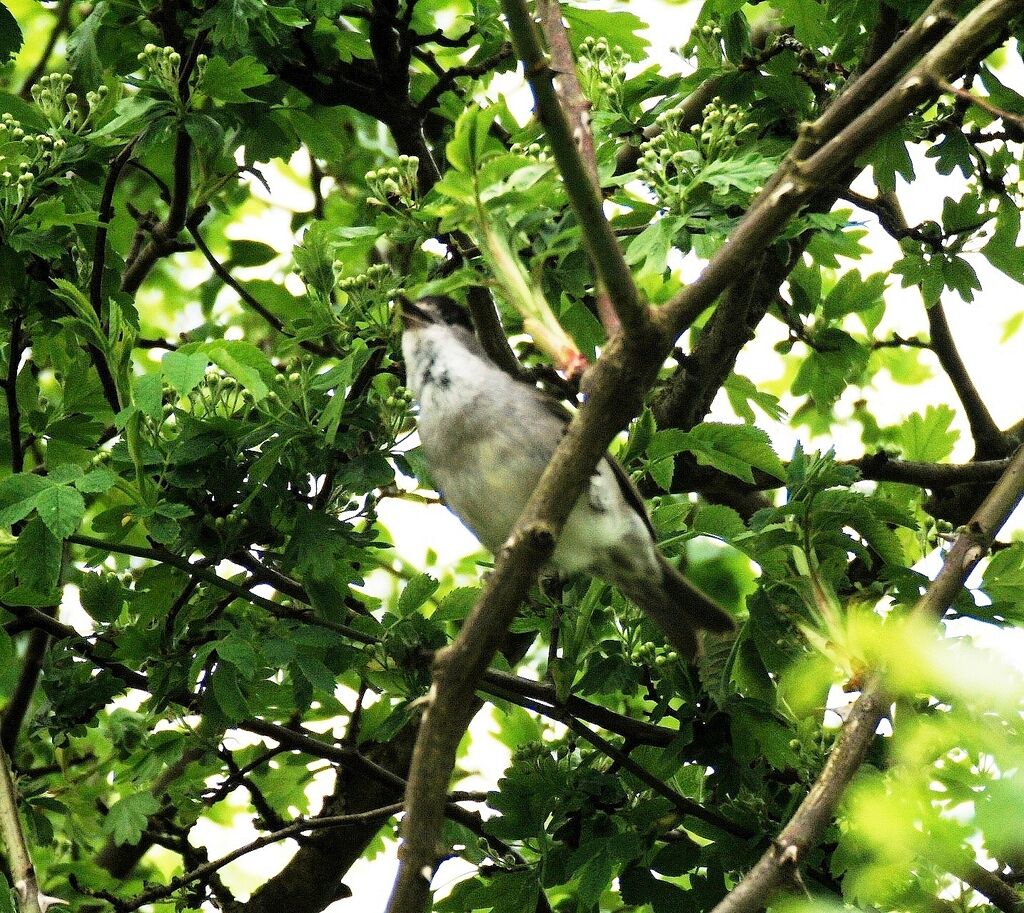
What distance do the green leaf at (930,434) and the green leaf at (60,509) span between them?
10.3ft

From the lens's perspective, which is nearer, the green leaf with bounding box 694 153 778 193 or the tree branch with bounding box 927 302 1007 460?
the green leaf with bounding box 694 153 778 193

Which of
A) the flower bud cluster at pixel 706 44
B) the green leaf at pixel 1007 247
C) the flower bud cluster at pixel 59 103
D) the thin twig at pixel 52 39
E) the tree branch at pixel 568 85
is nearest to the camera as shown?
the tree branch at pixel 568 85

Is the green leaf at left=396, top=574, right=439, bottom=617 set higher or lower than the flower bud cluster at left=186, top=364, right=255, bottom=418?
lower

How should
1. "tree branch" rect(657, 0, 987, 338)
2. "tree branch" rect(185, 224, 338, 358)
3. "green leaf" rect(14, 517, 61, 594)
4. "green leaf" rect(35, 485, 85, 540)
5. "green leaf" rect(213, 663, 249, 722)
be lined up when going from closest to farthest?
1. "tree branch" rect(657, 0, 987, 338)
2. "green leaf" rect(35, 485, 85, 540)
3. "green leaf" rect(14, 517, 61, 594)
4. "green leaf" rect(213, 663, 249, 722)
5. "tree branch" rect(185, 224, 338, 358)

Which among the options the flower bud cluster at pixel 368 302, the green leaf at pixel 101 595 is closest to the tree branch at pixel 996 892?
the flower bud cluster at pixel 368 302

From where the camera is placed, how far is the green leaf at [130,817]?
4113mm

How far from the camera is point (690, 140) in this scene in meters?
3.80

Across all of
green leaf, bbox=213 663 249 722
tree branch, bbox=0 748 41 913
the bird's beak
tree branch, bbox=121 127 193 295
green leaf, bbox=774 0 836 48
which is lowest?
tree branch, bbox=0 748 41 913

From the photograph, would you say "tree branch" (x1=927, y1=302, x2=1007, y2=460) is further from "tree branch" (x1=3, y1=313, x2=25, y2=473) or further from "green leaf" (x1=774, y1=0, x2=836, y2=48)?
"tree branch" (x1=3, y1=313, x2=25, y2=473)

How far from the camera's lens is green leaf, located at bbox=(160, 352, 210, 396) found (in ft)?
11.0

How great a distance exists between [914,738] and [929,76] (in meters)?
1.34

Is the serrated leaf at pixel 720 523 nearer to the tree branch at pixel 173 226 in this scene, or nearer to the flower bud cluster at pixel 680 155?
the flower bud cluster at pixel 680 155

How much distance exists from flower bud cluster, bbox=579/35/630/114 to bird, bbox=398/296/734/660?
0.86 metres

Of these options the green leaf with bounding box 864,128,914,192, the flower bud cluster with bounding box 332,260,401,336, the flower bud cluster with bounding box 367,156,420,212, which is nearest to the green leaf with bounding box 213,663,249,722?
the flower bud cluster with bounding box 332,260,401,336
